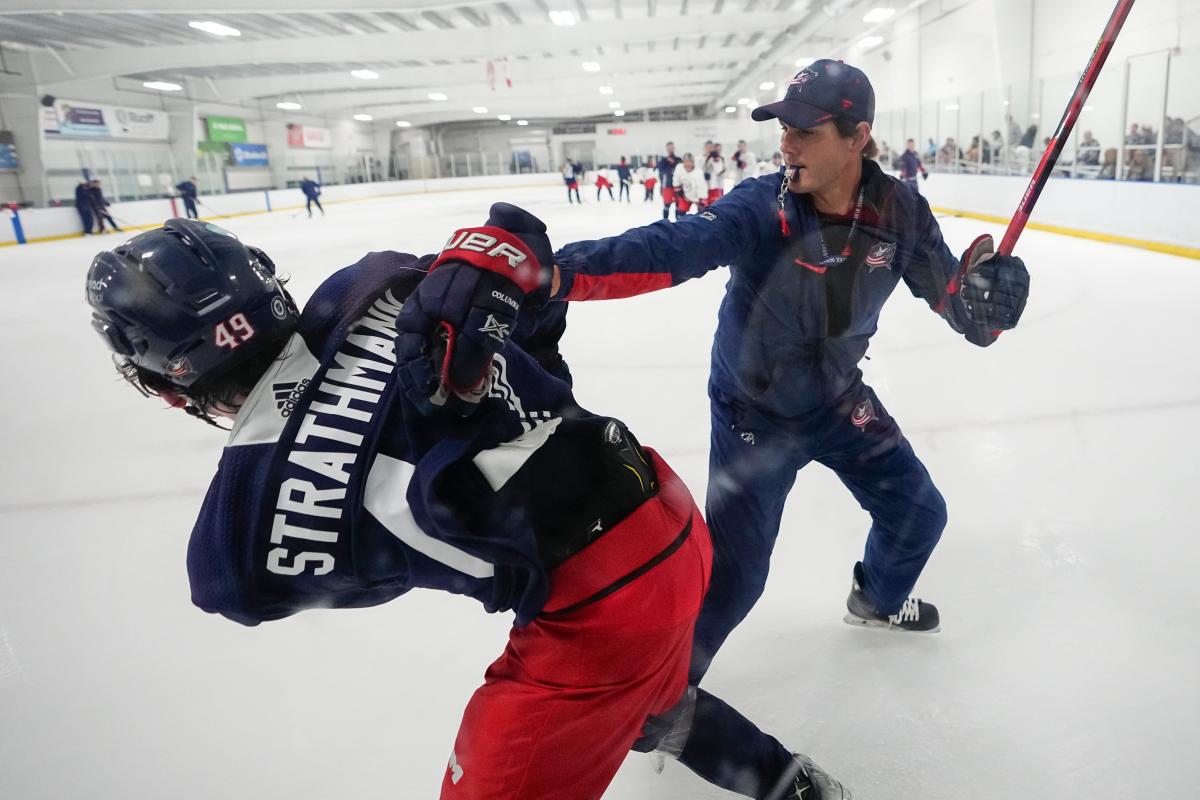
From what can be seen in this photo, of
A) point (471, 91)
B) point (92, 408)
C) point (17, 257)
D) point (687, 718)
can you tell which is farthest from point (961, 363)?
point (471, 91)

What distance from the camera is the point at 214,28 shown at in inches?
554

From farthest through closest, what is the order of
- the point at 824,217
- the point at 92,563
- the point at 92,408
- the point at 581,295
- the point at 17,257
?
the point at 17,257, the point at 92,408, the point at 92,563, the point at 824,217, the point at 581,295

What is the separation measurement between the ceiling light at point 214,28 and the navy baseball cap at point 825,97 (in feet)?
51.7

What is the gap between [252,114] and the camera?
2547cm

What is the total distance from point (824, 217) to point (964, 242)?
28.9 ft

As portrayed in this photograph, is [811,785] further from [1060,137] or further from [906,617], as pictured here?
[1060,137]

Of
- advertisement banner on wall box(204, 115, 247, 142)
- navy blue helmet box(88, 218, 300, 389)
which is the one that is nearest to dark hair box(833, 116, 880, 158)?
navy blue helmet box(88, 218, 300, 389)

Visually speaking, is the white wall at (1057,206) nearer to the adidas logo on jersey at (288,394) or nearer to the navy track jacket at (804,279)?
the navy track jacket at (804,279)

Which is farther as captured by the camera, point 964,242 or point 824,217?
point 964,242

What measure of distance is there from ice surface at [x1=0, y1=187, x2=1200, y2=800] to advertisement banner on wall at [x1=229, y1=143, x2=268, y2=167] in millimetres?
24417

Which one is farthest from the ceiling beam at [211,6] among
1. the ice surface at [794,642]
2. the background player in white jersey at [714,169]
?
the ice surface at [794,642]

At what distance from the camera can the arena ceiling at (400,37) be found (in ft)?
44.5

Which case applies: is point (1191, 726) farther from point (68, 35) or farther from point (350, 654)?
point (68, 35)

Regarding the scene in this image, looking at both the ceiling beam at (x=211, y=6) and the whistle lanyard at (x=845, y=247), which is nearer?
the whistle lanyard at (x=845, y=247)
